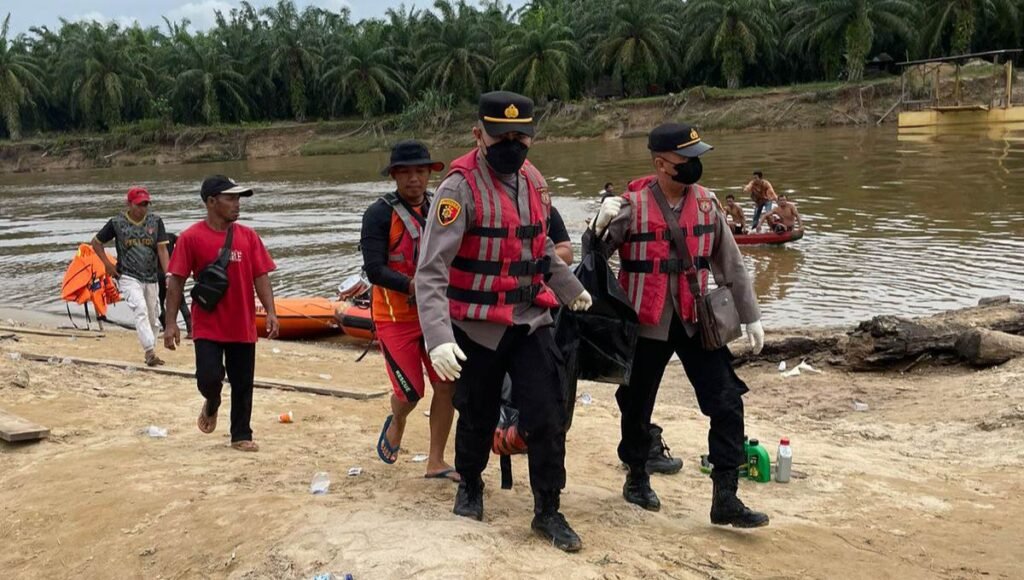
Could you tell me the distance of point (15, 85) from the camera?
58.7 m

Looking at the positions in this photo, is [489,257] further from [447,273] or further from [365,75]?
[365,75]

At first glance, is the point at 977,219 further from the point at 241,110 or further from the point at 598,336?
the point at 241,110

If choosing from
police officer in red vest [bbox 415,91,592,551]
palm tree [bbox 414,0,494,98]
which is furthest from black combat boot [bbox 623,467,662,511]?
palm tree [bbox 414,0,494,98]

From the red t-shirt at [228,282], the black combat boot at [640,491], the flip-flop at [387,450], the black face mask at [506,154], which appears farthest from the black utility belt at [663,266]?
the red t-shirt at [228,282]

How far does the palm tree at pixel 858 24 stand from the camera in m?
46.6

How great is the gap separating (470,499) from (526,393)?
67 centimetres

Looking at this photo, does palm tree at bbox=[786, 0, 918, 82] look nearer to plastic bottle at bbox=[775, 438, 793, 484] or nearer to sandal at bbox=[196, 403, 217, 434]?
plastic bottle at bbox=[775, 438, 793, 484]

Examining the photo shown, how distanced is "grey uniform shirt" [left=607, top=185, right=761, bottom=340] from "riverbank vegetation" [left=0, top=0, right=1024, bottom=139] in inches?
1809

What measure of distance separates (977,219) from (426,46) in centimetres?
4144

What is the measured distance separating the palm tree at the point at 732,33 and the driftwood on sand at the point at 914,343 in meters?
42.6

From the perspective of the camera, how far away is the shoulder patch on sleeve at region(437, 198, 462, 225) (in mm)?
3990

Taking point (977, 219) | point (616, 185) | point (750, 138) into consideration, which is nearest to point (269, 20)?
point (750, 138)

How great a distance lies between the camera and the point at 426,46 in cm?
5631

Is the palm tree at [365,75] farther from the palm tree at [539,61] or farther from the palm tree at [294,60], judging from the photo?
the palm tree at [539,61]
